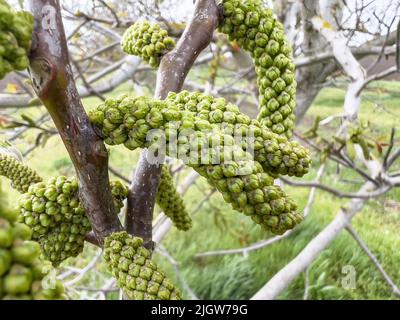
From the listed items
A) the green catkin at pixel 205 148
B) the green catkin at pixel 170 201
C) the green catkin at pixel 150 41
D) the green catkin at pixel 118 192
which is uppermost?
the green catkin at pixel 150 41

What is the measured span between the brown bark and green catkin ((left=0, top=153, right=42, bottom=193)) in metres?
0.13

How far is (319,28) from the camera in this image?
1.17 metres

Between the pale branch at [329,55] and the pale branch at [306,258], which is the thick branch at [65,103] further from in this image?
the pale branch at [329,55]

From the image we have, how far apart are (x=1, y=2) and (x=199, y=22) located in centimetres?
26

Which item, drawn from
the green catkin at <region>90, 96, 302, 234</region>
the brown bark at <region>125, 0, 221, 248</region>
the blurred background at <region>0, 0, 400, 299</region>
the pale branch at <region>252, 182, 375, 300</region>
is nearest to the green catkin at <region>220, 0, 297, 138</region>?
the brown bark at <region>125, 0, 221, 248</region>

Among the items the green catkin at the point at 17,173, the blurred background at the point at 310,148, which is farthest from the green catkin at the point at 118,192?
the blurred background at the point at 310,148

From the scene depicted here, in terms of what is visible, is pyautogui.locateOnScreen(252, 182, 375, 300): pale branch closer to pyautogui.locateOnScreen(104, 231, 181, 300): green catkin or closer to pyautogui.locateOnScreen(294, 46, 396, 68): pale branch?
pyautogui.locateOnScreen(294, 46, 396, 68): pale branch

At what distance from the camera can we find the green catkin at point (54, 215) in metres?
0.45

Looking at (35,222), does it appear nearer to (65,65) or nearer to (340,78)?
(65,65)

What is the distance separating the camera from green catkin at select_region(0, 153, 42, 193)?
0.50 meters

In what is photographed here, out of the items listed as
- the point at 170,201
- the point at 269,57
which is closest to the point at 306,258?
the point at 170,201

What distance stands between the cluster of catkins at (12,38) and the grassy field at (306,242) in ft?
3.02

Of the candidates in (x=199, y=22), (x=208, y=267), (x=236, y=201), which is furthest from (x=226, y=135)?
(x=208, y=267)
